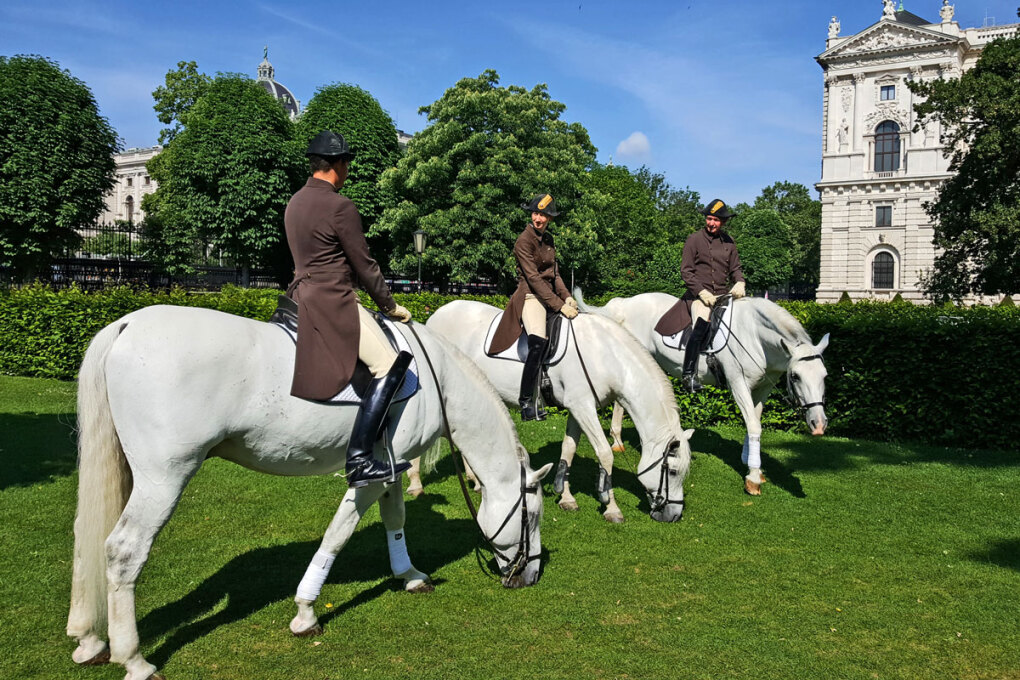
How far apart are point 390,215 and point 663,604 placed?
33178 millimetres

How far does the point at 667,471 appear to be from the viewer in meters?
A: 7.09

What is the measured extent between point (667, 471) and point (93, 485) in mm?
4987

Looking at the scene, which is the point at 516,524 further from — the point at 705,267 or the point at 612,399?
the point at 705,267

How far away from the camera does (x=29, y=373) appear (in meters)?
16.0

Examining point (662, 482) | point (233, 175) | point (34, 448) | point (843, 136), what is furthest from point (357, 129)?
point (843, 136)

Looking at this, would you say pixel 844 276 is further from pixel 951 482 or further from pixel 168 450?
pixel 168 450

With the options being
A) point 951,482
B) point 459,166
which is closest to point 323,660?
point 951,482

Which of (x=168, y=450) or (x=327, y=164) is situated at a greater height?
(x=327, y=164)

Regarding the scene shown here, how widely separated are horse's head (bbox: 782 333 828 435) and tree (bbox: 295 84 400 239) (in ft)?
109

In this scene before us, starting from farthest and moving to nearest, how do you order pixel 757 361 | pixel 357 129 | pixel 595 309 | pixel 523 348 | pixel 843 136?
pixel 843 136, pixel 357 129, pixel 595 309, pixel 757 361, pixel 523 348

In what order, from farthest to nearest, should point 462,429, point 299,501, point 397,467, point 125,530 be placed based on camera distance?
point 299,501 → point 462,429 → point 397,467 → point 125,530

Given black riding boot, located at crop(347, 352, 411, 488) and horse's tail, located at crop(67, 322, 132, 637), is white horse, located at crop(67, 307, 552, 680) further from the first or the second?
black riding boot, located at crop(347, 352, 411, 488)

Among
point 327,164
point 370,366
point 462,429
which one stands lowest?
point 462,429

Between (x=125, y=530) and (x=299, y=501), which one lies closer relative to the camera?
(x=125, y=530)
